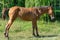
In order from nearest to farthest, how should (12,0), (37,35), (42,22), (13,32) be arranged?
(37,35), (13,32), (42,22), (12,0)

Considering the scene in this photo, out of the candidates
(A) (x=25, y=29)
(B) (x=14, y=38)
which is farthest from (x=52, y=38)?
(A) (x=25, y=29)

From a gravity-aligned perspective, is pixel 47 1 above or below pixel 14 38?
above

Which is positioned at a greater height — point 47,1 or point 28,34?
point 47,1

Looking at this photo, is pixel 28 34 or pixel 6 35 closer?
pixel 6 35

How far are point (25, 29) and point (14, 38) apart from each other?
7.38ft

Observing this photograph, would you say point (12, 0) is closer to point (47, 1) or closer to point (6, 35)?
point (47, 1)

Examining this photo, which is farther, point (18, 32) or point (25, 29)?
point (25, 29)

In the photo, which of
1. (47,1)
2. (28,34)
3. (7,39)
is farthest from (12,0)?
(7,39)

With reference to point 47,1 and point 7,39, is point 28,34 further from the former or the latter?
point 47,1

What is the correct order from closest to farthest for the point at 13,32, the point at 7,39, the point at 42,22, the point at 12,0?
1. the point at 7,39
2. the point at 13,32
3. the point at 42,22
4. the point at 12,0

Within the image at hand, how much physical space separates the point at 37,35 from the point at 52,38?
839mm

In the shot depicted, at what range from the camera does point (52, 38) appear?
9461mm

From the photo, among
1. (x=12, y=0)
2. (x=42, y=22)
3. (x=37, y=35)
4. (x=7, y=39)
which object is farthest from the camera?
(x=12, y=0)

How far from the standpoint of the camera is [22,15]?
1004 centimetres
